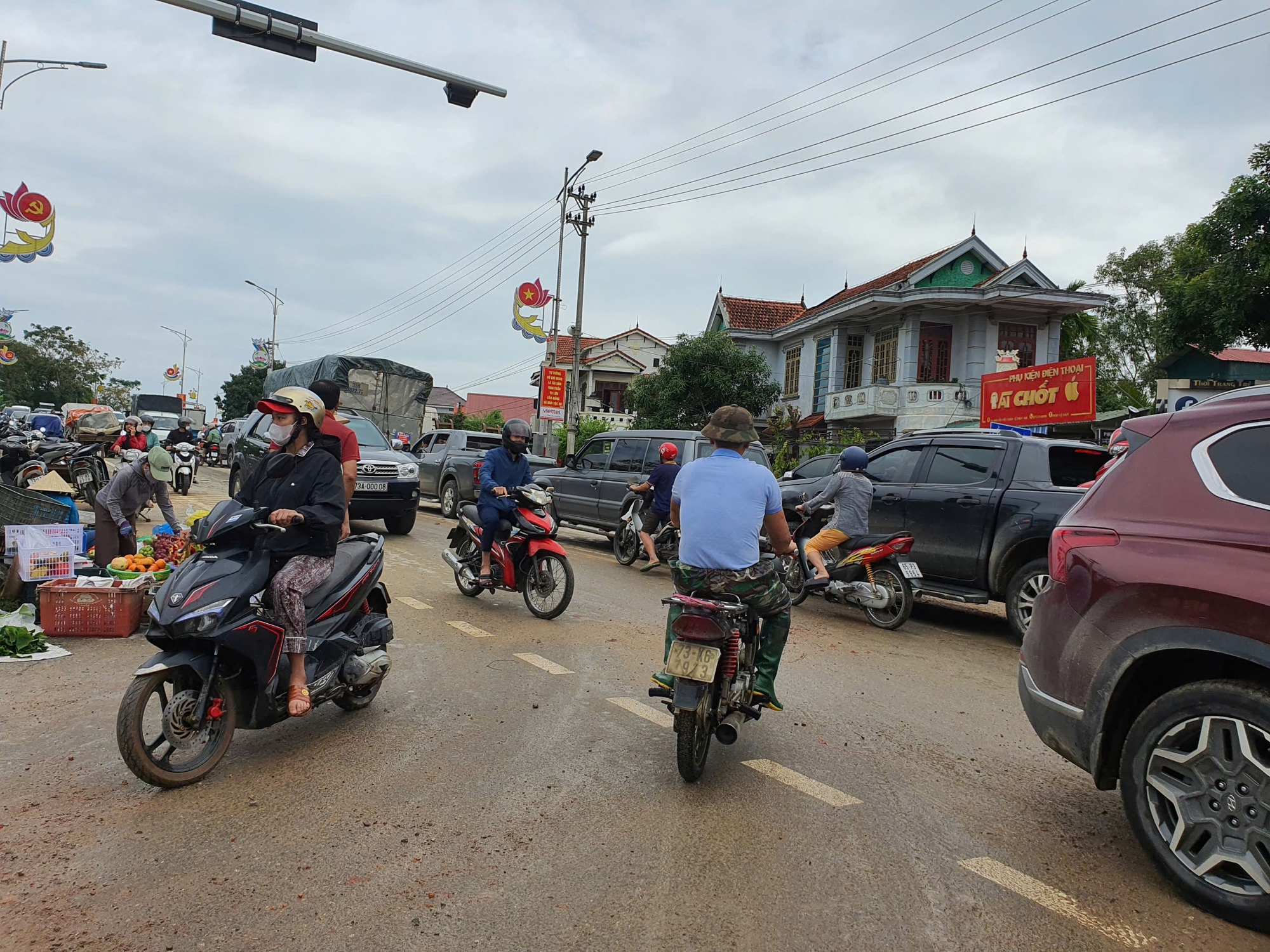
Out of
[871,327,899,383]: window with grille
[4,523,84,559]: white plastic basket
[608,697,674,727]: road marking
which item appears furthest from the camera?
[871,327,899,383]: window with grille

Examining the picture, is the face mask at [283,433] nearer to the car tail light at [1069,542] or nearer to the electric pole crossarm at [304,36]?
the car tail light at [1069,542]

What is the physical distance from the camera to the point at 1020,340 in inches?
1067

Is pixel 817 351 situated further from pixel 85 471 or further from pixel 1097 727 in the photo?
pixel 1097 727

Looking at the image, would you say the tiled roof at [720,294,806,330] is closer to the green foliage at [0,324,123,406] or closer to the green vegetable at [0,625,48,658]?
the green vegetable at [0,625,48,658]

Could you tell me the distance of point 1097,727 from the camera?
3.43 meters

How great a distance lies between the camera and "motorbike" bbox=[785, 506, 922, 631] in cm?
855

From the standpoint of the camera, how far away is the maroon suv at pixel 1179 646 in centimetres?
302

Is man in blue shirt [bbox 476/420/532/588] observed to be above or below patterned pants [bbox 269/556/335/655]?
above

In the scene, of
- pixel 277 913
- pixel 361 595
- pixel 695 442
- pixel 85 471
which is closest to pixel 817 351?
pixel 695 442

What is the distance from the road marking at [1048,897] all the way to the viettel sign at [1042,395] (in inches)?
544

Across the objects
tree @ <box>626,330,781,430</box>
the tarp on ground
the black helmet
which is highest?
tree @ <box>626,330,781,430</box>

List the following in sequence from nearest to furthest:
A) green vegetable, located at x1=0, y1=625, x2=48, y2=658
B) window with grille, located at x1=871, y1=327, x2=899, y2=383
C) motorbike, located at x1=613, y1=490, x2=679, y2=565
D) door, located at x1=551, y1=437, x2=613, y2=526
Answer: green vegetable, located at x1=0, y1=625, x2=48, y2=658 < motorbike, located at x1=613, y1=490, x2=679, y2=565 < door, located at x1=551, y1=437, x2=613, y2=526 < window with grille, located at x1=871, y1=327, x2=899, y2=383

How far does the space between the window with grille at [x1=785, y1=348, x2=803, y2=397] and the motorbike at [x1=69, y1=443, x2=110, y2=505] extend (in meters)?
23.5

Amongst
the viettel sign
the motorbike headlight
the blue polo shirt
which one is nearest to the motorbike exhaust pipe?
the blue polo shirt
